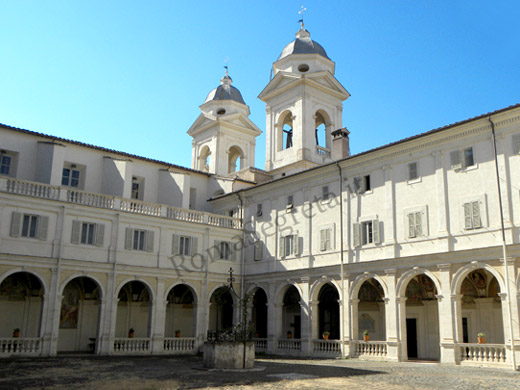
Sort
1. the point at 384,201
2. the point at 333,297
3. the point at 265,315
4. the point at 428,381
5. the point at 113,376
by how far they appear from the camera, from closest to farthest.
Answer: the point at 428,381, the point at 113,376, the point at 384,201, the point at 333,297, the point at 265,315

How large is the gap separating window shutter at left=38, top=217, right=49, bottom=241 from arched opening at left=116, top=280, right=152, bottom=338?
8.14 meters

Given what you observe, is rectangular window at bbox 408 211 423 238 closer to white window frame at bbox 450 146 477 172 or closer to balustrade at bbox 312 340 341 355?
white window frame at bbox 450 146 477 172

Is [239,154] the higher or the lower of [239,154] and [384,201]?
the higher

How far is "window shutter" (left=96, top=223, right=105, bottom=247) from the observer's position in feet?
99.5

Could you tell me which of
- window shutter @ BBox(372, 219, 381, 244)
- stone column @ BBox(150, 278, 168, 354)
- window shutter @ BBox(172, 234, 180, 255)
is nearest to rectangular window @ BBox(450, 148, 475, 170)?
window shutter @ BBox(372, 219, 381, 244)

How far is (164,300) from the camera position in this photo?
32438mm

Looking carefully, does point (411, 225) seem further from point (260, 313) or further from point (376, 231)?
point (260, 313)

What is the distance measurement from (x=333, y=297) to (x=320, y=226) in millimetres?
5148

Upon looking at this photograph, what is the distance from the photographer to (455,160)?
25.8 meters

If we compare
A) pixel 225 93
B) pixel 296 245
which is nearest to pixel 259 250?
pixel 296 245

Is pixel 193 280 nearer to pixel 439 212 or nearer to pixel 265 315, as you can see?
pixel 265 315

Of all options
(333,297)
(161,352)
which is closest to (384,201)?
(333,297)

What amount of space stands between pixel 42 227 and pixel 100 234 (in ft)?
10.7

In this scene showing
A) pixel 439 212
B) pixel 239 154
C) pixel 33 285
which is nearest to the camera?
pixel 439 212
